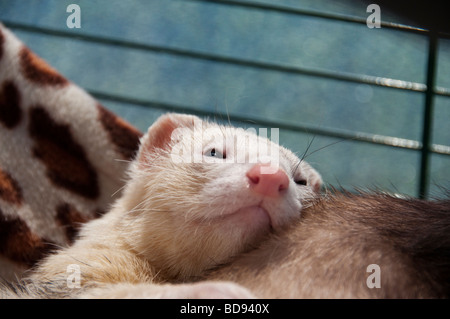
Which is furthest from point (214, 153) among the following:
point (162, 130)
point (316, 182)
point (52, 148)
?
point (52, 148)

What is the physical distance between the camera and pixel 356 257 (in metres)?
0.84

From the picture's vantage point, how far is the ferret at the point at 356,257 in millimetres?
→ 794

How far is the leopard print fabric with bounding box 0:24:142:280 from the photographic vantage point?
163 cm

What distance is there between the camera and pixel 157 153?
1333 millimetres

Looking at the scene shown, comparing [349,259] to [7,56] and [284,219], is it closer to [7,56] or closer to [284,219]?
[284,219]

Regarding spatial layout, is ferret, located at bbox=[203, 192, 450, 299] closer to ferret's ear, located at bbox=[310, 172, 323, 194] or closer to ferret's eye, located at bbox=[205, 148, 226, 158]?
ferret's eye, located at bbox=[205, 148, 226, 158]

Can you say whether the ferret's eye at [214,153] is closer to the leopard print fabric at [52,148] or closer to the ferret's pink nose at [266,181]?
the ferret's pink nose at [266,181]

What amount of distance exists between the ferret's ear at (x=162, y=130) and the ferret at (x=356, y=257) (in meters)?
0.51

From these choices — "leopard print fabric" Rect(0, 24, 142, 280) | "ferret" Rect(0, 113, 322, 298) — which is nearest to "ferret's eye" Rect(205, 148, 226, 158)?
"ferret" Rect(0, 113, 322, 298)

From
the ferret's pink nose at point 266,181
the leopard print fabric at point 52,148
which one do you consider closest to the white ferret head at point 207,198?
the ferret's pink nose at point 266,181

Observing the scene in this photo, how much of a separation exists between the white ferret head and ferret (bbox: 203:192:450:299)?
1.8 inches

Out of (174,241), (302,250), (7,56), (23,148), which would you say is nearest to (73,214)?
(23,148)

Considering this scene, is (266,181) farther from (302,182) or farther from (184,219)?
(302,182)

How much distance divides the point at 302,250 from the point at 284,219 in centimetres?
12
